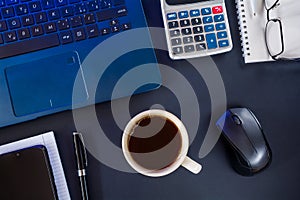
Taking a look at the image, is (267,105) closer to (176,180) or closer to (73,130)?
(176,180)

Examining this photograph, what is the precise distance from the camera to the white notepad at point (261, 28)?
0.67 metres

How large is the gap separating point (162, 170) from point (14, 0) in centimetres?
A: 36

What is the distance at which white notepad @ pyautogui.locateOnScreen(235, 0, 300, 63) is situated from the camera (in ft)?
2.18

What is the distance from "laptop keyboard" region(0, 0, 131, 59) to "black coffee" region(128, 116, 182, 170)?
164 millimetres

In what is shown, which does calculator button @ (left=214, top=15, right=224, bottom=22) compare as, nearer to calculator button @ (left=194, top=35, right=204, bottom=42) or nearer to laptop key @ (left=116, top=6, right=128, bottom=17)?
calculator button @ (left=194, top=35, right=204, bottom=42)

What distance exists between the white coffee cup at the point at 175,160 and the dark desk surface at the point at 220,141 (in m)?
0.05

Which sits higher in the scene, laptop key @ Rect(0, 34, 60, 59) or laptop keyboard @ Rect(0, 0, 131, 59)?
laptop keyboard @ Rect(0, 0, 131, 59)

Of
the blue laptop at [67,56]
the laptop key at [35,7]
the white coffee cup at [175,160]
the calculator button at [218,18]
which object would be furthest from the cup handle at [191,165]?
the laptop key at [35,7]

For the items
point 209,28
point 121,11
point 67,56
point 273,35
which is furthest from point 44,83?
point 273,35

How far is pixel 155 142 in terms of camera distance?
2.06ft

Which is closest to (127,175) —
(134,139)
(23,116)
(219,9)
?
(134,139)

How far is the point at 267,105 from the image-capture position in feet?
2.20

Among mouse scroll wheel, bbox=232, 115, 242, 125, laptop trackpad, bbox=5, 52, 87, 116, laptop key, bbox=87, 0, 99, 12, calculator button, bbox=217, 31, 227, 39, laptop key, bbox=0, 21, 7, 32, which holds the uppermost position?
laptop key, bbox=87, 0, 99, 12

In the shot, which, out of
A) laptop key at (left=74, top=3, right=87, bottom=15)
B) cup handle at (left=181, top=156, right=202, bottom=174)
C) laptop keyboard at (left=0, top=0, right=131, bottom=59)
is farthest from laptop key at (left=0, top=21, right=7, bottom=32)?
cup handle at (left=181, top=156, right=202, bottom=174)
